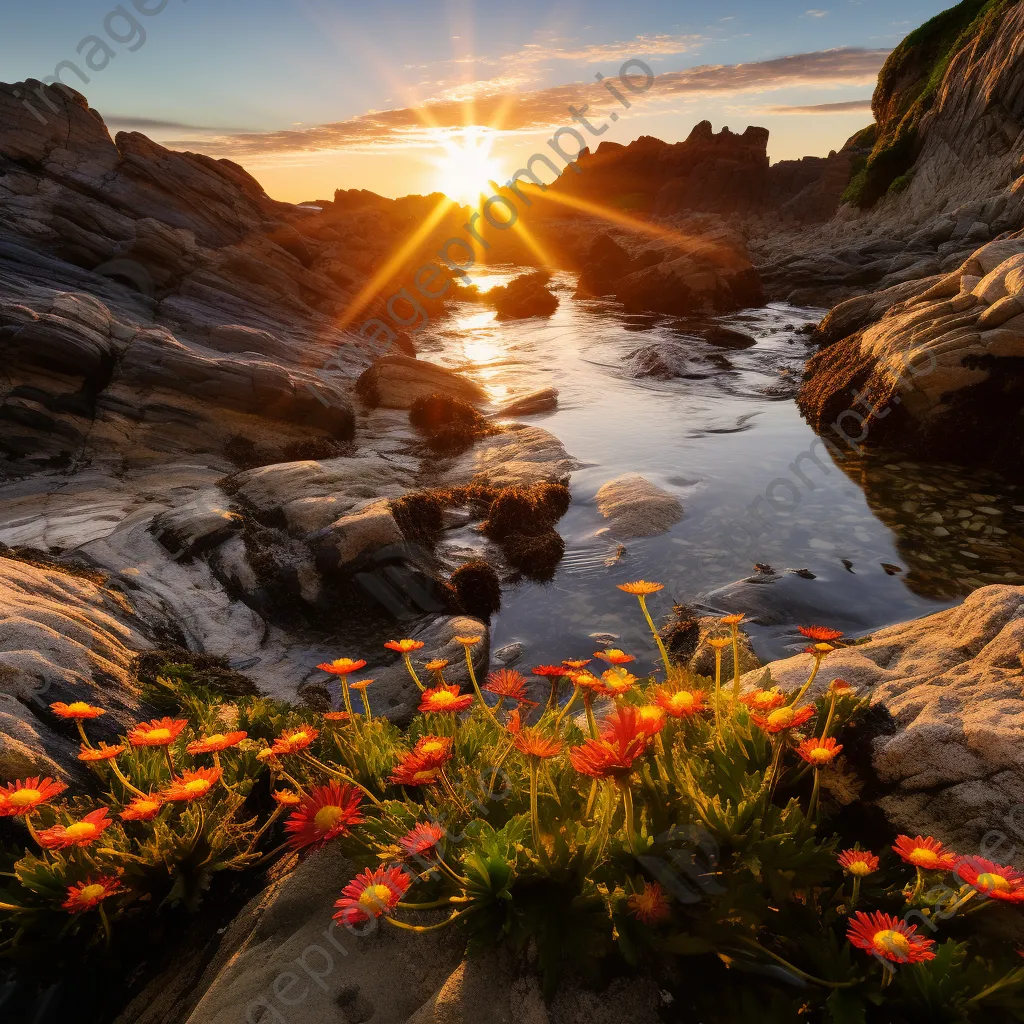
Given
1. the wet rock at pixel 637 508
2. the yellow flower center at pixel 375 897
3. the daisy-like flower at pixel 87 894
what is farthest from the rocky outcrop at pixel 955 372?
the daisy-like flower at pixel 87 894

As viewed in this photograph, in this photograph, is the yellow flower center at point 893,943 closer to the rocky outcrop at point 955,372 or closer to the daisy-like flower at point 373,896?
the daisy-like flower at point 373,896

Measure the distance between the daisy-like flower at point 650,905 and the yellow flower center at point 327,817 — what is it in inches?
54.0

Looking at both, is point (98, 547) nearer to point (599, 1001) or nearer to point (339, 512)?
point (339, 512)

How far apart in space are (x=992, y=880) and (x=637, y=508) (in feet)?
37.5

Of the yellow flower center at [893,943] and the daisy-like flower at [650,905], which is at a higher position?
the yellow flower center at [893,943]

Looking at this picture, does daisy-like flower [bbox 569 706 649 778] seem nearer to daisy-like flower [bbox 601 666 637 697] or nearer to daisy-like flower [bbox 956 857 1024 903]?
daisy-like flower [bbox 601 666 637 697]

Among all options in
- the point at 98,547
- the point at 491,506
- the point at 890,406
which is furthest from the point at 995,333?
the point at 98,547

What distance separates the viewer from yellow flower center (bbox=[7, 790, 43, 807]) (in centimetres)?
302

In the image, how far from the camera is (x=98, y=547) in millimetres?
9391

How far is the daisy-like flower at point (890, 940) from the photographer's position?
2.26m

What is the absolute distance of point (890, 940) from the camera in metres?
2.28

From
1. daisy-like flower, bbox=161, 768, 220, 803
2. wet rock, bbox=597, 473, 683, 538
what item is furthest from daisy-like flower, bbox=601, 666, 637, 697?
wet rock, bbox=597, 473, 683, 538

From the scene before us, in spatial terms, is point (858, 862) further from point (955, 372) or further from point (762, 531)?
point (955, 372)

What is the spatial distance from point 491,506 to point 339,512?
3.67 metres
